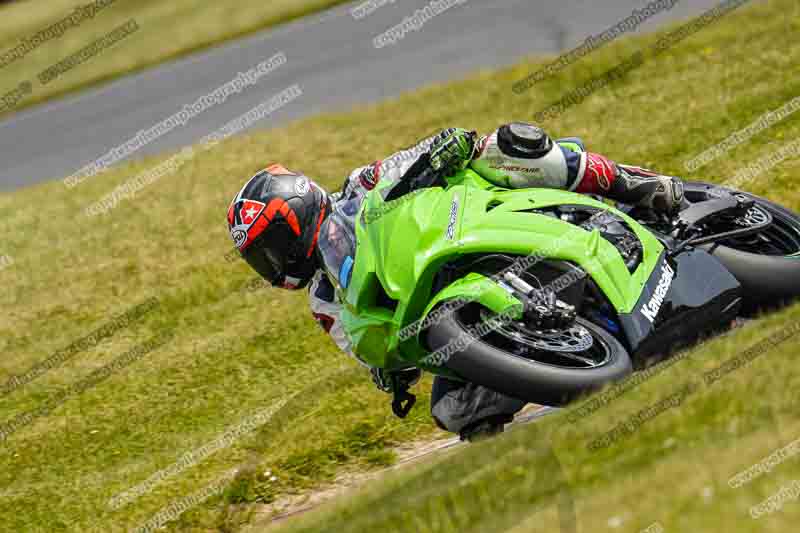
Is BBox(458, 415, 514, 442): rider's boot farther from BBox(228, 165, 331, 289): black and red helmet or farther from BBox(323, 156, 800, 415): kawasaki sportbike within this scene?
BBox(228, 165, 331, 289): black and red helmet

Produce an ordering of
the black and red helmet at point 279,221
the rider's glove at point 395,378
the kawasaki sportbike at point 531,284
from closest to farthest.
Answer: the kawasaki sportbike at point 531,284 < the black and red helmet at point 279,221 < the rider's glove at point 395,378

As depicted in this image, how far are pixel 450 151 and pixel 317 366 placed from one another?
343cm

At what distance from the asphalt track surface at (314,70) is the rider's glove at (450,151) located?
9.44 metres

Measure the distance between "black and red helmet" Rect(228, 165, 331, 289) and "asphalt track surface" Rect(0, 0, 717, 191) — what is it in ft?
30.6

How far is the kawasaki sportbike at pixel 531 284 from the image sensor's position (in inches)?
215

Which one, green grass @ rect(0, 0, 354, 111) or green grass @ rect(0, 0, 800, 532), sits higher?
green grass @ rect(0, 0, 800, 532)

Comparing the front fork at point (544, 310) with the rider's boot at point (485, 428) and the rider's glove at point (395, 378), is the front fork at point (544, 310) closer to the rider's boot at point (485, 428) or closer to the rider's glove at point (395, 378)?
the rider's boot at point (485, 428)

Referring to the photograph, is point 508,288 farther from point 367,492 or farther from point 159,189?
point 159,189

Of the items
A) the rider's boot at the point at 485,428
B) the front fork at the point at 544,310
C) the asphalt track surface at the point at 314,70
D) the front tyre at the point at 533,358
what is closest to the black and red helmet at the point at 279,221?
the front tyre at the point at 533,358

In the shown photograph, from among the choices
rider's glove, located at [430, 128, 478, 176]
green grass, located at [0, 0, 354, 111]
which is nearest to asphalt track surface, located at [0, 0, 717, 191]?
green grass, located at [0, 0, 354, 111]

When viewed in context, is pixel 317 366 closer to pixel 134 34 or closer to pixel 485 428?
pixel 485 428

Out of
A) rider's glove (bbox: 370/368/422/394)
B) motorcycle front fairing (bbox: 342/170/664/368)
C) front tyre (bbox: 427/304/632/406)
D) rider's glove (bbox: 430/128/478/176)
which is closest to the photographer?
front tyre (bbox: 427/304/632/406)

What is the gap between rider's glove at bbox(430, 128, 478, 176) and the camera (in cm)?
634

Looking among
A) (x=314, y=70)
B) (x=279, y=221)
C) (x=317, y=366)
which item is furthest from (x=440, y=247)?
(x=314, y=70)
